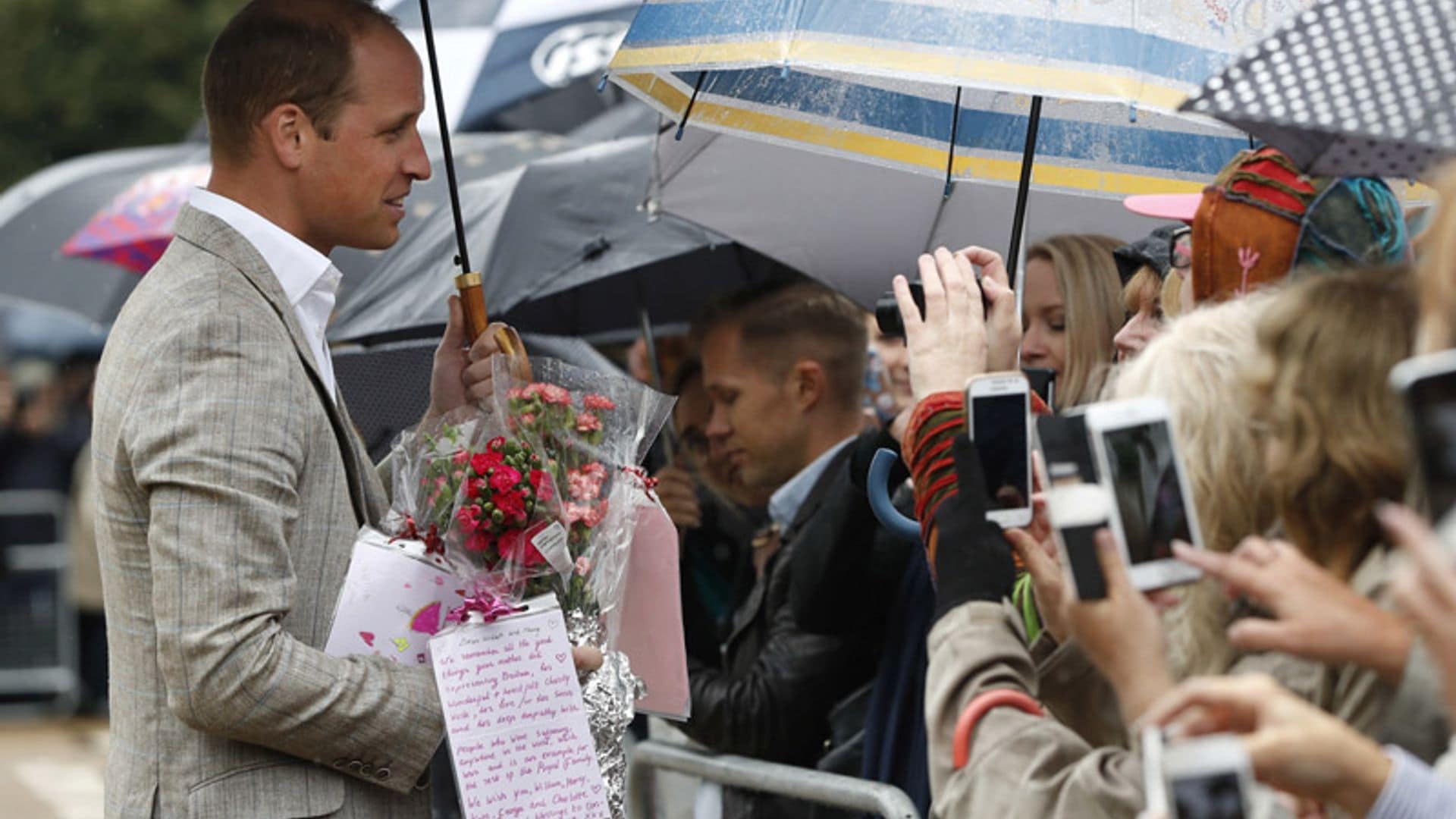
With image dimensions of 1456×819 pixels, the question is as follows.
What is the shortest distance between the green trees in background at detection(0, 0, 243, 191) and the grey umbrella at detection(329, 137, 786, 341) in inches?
724

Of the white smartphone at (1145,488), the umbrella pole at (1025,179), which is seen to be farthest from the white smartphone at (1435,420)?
the umbrella pole at (1025,179)

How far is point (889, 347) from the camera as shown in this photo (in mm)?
5676

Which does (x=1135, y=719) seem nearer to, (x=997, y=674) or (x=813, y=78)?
(x=997, y=674)

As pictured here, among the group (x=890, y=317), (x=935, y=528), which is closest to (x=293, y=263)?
(x=890, y=317)

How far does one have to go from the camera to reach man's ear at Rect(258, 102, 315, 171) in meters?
2.91

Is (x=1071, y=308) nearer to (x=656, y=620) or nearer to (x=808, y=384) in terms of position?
(x=808, y=384)

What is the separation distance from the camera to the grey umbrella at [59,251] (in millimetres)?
7781

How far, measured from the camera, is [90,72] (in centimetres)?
2328

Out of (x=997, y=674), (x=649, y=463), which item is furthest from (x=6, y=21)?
(x=997, y=674)

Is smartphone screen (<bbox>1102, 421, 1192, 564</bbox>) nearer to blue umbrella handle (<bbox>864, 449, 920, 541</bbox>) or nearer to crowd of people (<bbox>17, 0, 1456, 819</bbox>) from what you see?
crowd of people (<bbox>17, 0, 1456, 819</bbox>)

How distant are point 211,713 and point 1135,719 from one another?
1.33 m

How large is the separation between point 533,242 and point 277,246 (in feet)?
8.37

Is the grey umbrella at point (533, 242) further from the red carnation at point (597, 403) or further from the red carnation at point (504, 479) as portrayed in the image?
the red carnation at point (504, 479)

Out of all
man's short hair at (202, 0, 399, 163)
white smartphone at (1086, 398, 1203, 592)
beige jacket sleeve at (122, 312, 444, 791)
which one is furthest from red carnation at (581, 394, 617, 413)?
white smartphone at (1086, 398, 1203, 592)
